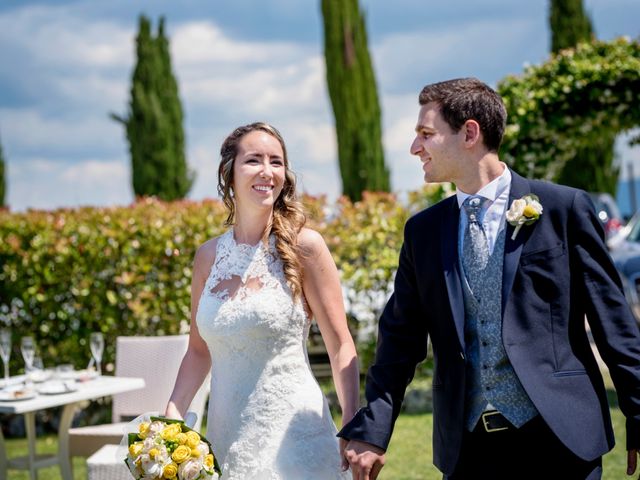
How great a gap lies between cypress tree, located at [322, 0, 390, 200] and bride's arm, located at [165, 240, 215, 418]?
19156 mm

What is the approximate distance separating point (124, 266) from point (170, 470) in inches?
255

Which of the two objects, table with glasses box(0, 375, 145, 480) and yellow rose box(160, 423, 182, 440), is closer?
yellow rose box(160, 423, 182, 440)

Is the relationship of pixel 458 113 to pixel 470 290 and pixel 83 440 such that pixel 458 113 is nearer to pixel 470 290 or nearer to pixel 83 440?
pixel 470 290

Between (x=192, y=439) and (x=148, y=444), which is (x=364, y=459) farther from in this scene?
(x=148, y=444)

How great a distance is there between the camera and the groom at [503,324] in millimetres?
2895

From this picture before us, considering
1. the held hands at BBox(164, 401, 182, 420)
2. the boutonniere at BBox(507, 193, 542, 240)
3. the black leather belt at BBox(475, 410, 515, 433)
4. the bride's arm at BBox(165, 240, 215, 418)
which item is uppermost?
the boutonniere at BBox(507, 193, 542, 240)

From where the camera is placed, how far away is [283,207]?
388 cm

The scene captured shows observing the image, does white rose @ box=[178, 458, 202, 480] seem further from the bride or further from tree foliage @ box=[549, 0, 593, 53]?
tree foliage @ box=[549, 0, 593, 53]

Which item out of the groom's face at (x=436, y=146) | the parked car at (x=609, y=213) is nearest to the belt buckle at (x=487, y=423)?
the groom's face at (x=436, y=146)

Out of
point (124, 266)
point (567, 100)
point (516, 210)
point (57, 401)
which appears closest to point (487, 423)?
point (516, 210)

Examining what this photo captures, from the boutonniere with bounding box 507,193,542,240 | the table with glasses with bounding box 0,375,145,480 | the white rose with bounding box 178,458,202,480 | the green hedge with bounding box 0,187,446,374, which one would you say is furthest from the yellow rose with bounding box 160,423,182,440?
the green hedge with bounding box 0,187,446,374

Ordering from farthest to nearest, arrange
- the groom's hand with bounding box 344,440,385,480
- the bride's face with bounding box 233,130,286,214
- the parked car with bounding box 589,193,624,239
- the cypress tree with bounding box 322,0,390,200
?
the cypress tree with bounding box 322,0,390,200 → the parked car with bounding box 589,193,624,239 → the bride's face with bounding box 233,130,286,214 → the groom's hand with bounding box 344,440,385,480

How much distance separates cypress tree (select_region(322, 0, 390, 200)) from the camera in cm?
2327

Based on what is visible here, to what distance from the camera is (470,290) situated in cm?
301
